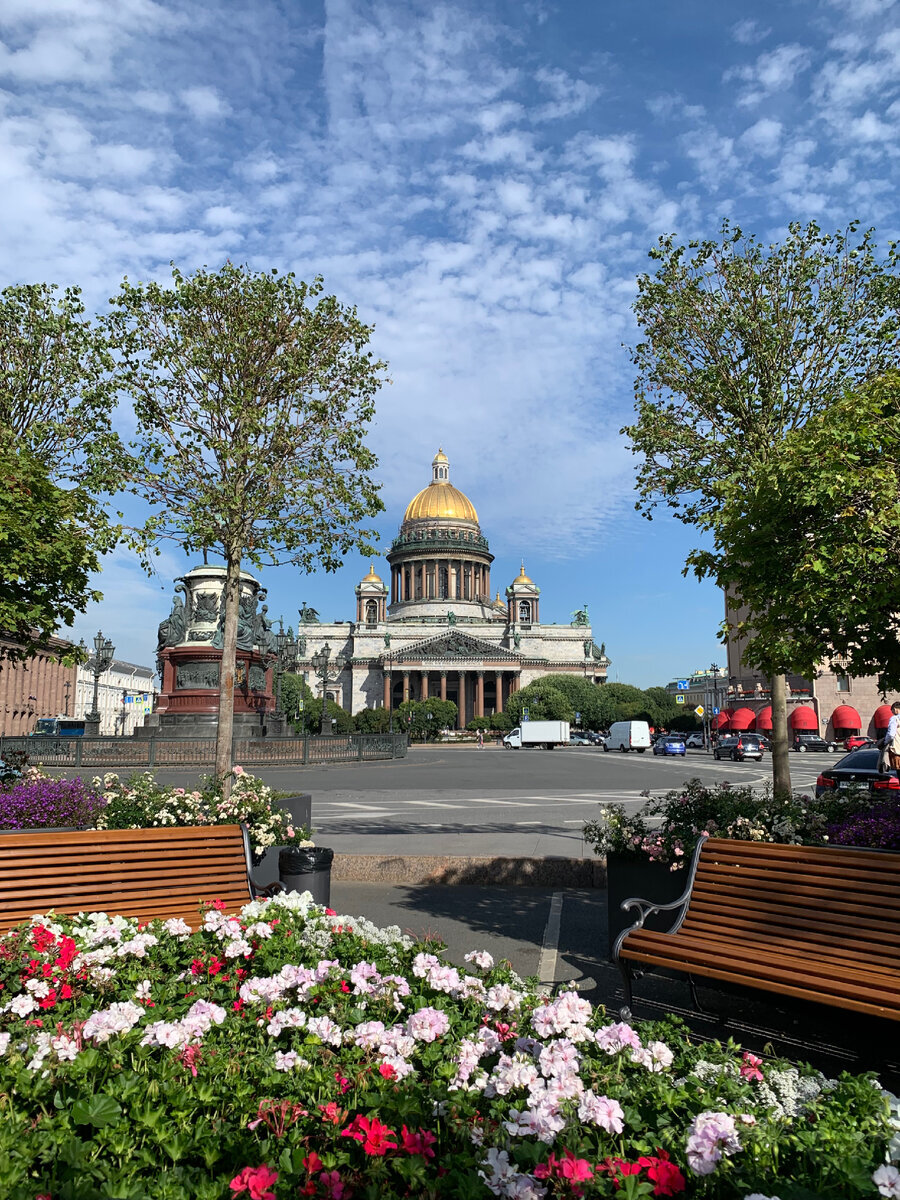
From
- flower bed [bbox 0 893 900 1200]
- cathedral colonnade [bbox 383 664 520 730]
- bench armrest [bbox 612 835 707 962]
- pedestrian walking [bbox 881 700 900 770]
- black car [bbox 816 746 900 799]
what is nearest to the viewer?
flower bed [bbox 0 893 900 1200]

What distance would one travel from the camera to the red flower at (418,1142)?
2674 millimetres

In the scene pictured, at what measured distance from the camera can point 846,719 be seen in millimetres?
65188

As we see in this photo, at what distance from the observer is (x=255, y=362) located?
41.3 feet

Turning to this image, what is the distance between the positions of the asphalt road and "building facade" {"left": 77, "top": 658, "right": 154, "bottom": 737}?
Result: 318ft

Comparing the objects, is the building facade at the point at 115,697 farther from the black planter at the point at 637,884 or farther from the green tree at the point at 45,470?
the black planter at the point at 637,884

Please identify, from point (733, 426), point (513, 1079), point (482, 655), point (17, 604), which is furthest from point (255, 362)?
point (482, 655)

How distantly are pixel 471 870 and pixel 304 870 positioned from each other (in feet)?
10.1

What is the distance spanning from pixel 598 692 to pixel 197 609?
69.2 metres

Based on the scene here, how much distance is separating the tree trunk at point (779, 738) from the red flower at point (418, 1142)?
7776mm

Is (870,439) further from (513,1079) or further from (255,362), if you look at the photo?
(255,362)

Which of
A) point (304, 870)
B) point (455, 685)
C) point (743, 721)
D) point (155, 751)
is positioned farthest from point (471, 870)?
point (455, 685)

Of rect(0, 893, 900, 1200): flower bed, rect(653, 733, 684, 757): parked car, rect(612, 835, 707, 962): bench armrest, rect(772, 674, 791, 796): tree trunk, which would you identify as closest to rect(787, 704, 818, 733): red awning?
rect(653, 733, 684, 757): parked car

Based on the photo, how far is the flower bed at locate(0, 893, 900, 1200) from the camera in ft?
8.40

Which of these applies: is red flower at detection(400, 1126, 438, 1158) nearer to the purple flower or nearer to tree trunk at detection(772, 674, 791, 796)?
the purple flower
